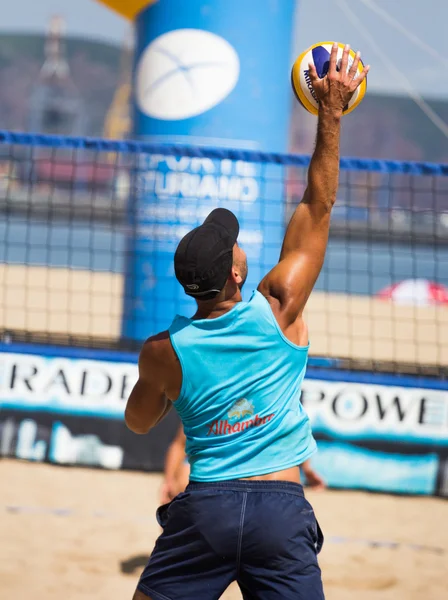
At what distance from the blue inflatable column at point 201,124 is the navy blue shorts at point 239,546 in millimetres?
4231

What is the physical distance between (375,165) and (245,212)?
140cm

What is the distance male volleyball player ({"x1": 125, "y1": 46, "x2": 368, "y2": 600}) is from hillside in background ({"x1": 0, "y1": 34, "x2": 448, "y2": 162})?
77.7 m

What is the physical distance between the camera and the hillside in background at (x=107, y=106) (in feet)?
325

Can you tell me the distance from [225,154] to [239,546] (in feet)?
12.1

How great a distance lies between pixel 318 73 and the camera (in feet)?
9.20

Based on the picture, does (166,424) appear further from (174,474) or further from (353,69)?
(353,69)

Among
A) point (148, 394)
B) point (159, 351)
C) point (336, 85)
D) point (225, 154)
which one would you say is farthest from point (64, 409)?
point (336, 85)

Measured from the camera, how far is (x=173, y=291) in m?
6.73

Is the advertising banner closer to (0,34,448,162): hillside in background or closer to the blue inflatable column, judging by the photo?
the blue inflatable column

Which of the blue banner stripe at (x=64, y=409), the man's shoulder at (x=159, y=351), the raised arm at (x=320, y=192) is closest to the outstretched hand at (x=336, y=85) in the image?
the raised arm at (x=320, y=192)

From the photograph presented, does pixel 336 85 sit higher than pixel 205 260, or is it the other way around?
pixel 336 85

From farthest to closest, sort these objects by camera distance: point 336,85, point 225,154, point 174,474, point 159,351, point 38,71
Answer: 1. point 38,71
2. point 225,154
3. point 174,474
4. point 336,85
5. point 159,351

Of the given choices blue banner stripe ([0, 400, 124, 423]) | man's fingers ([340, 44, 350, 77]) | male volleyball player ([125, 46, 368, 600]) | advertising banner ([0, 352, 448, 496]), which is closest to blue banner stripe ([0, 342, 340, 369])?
advertising banner ([0, 352, 448, 496])

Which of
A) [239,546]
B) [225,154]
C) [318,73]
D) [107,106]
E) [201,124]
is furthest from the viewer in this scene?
[107,106]
